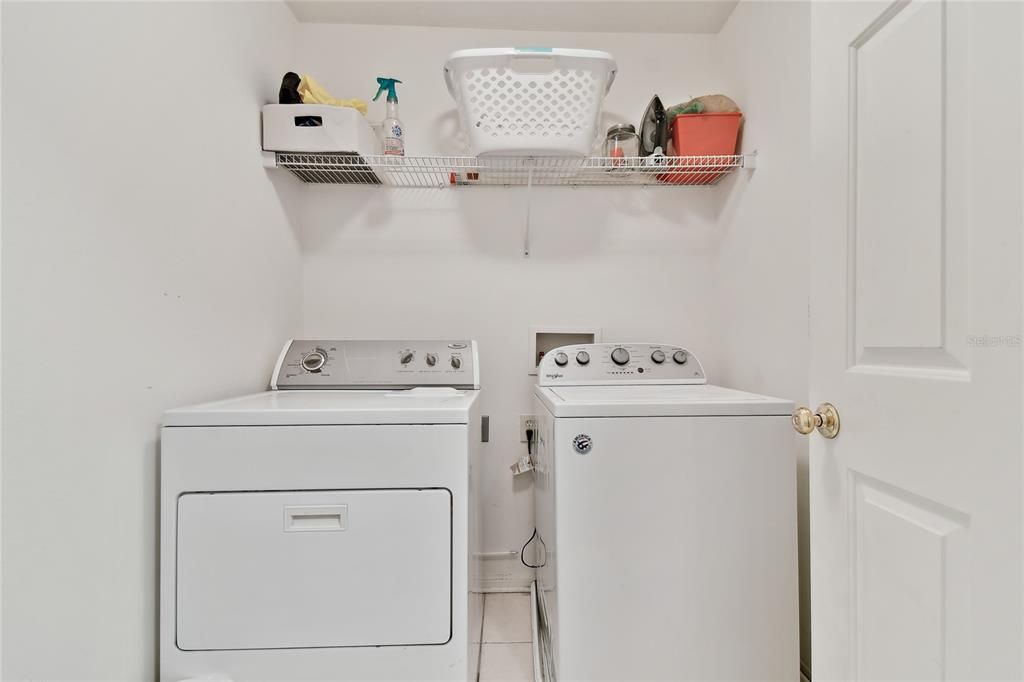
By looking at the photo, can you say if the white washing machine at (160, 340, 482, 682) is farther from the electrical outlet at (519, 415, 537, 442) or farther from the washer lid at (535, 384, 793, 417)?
the electrical outlet at (519, 415, 537, 442)

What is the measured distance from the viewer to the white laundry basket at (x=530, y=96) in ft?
4.80

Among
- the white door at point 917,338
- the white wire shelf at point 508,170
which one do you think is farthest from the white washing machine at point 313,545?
the white wire shelf at point 508,170

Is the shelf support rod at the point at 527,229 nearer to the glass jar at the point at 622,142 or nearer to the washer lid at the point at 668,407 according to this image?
the glass jar at the point at 622,142

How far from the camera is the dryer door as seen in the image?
106 cm

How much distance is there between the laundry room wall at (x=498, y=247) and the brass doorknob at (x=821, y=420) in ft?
3.74

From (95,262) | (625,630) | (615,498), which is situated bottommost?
(625,630)

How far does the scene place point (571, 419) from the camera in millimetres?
1195

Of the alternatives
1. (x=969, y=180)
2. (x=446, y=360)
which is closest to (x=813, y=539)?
(x=969, y=180)

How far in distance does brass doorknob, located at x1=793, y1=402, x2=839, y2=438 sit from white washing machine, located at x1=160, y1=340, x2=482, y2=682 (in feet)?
2.17

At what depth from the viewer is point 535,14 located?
1892 mm

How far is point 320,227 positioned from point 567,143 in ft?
3.43

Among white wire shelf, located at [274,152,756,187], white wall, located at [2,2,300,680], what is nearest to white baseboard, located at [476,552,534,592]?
white wall, located at [2,2,300,680]

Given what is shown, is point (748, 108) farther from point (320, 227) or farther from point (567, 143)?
point (320, 227)

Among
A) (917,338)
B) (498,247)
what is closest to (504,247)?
(498,247)
